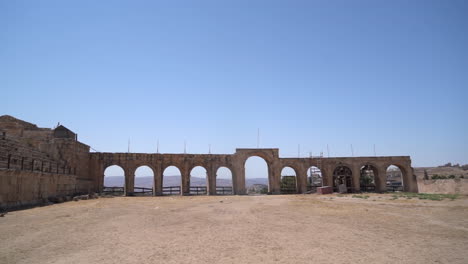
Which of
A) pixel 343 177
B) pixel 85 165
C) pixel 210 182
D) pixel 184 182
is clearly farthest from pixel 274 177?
pixel 85 165

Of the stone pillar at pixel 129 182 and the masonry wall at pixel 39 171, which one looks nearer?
the masonry wall at pixel 39 171

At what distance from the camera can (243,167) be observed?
2872 cm

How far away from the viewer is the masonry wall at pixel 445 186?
2577 centimetres

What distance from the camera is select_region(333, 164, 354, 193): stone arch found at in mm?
30953

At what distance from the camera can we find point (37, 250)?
19.5 feet

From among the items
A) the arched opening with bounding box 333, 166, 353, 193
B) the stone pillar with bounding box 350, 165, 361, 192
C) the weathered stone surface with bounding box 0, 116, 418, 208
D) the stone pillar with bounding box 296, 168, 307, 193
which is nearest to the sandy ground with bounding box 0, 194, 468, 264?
the weathered stone surface with bounding box 0, 116, 418, 208

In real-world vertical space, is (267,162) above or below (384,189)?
above

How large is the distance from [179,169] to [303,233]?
21.3 meters

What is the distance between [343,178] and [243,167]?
39.2ft

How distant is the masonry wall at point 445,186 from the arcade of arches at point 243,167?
3.22ft

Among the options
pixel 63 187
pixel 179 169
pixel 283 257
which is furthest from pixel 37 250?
pixel 179 169

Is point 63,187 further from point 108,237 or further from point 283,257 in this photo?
point 283,257

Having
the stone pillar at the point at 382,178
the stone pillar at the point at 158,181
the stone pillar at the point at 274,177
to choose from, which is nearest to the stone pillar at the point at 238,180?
the stone pillar at the point at 274,177

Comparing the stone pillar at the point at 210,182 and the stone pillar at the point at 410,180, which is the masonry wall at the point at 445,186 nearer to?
the stone pillar at the point at 410,180
